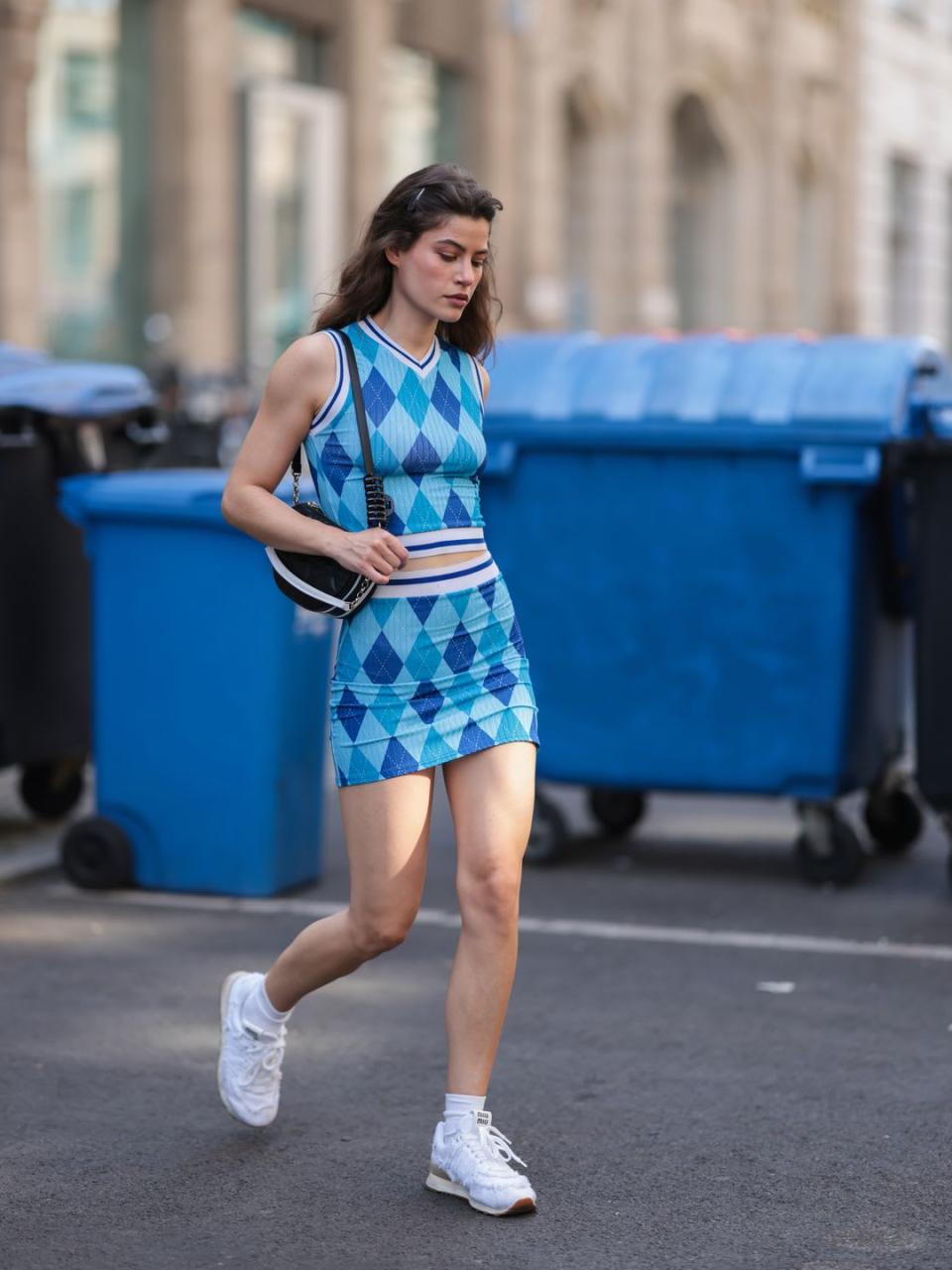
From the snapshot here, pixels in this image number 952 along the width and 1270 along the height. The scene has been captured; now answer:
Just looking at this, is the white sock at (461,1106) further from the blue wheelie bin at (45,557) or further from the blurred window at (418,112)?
the blurred window at (418,112)

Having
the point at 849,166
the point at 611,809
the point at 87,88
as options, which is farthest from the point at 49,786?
the point at 849,166

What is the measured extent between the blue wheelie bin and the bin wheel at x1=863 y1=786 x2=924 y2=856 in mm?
2570

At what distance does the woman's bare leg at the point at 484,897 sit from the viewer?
404cm

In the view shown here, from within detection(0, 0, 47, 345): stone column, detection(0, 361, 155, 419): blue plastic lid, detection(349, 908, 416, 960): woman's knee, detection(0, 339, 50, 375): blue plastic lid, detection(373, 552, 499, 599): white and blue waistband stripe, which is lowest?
detection(349, 908, 416, 960): woman's knee

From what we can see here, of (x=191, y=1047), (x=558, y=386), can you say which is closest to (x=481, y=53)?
(x=558, y=386)

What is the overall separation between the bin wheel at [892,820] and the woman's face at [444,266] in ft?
13.3

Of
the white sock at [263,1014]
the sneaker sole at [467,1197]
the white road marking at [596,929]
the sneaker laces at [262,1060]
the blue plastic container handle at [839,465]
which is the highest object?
the blue plastic container handle at [839,465]

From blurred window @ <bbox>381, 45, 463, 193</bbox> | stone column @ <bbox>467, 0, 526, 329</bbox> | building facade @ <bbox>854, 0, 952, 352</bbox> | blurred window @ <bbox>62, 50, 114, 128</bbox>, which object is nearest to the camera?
blurred window @ <bbox>62, 50, 114, 128</bbox>

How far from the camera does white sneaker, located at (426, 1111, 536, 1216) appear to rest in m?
4.00

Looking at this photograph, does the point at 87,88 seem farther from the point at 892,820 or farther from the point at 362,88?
the point at 892,820

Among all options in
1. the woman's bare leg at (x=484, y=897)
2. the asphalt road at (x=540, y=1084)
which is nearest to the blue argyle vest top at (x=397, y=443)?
the woman's bare leg at (x=484, y=897)

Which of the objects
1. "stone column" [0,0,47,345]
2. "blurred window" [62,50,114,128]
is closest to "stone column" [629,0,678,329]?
"blurred window" [62,50,114,128]

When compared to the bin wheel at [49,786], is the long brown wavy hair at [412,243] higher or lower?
higher

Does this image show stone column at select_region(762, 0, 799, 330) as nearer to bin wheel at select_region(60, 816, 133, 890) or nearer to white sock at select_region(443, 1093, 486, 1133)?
bin wheel at select_region(60, 816, 133, 890)
